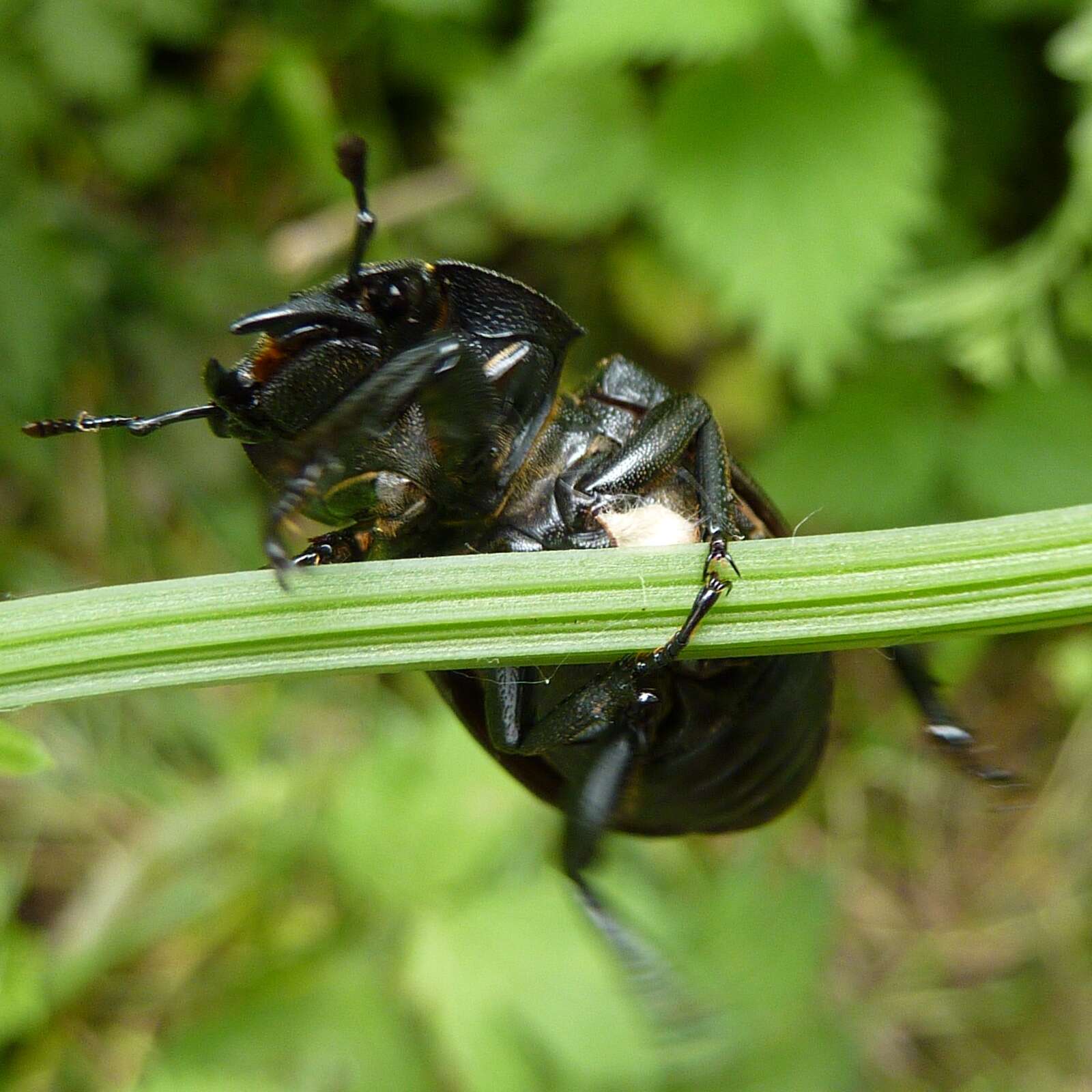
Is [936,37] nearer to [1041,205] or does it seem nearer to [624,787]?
[1041,205]

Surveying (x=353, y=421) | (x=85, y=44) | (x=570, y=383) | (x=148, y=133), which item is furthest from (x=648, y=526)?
(x=148, y=133)

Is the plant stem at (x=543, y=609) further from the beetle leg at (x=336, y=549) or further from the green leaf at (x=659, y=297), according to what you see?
the green leaf at (x=659, y=297)

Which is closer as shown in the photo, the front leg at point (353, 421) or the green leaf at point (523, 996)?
the front leg at point (353, 421)

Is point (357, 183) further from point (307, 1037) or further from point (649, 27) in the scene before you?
point (307, 1037)

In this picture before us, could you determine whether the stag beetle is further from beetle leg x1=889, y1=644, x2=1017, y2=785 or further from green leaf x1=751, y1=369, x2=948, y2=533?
green leaf x1=751, y1=369, x2=948, y2=533

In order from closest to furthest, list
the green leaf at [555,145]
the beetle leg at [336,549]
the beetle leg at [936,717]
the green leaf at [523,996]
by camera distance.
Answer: the beetle leg at [336,549]
the beetle leg at [936,717]
the green leaf at [523,996]
the green leaf at [555,145]

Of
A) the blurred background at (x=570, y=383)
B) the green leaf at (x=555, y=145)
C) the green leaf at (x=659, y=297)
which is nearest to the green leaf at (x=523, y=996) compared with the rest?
the blurred background at (x=570, y=383)
